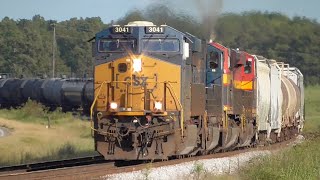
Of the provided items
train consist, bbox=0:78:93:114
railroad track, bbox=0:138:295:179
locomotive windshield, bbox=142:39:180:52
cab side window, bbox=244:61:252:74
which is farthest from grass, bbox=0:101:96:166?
cab side window, bbox=244:61:252:74

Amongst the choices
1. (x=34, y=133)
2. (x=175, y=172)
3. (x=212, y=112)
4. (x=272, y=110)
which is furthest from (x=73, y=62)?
(x=175, y=172)

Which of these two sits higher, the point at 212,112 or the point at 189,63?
the point at 189,63

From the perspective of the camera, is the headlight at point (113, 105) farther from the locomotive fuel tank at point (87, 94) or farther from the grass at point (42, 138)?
the locomotive fuel tank at point (87, 94)

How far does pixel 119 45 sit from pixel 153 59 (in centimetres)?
93

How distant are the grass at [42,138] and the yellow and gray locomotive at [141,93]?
4594 millimetres

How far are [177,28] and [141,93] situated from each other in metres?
12.4

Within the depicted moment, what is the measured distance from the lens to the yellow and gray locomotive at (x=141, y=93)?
1552 cm

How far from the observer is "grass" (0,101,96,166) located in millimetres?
21000

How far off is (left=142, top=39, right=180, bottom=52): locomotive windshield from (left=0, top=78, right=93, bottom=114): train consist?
24247mm

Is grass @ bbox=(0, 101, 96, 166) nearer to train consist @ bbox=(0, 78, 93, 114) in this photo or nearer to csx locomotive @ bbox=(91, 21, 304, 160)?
train consist @ bbox=(0, 78, 93, 114)

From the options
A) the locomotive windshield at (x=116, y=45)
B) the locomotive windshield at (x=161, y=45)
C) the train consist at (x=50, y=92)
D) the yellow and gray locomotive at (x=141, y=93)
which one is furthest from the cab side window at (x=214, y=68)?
the train consist at (x=50, y=92)

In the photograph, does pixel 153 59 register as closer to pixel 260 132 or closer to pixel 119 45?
pixel 119 45

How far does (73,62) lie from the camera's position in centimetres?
8519

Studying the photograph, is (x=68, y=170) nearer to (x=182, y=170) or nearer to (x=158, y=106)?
(x=182, y=170)
